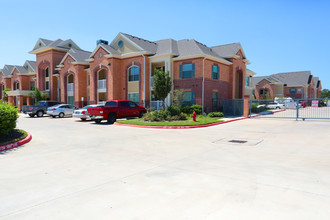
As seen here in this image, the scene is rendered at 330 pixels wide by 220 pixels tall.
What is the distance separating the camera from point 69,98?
34.6 meters

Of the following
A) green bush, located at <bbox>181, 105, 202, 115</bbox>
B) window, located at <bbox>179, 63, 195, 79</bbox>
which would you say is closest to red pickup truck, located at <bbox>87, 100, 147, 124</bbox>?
green bush, located at <bbox>181, 105, 202, 115</bbox>

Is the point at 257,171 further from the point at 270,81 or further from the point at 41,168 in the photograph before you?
the point at 270,81

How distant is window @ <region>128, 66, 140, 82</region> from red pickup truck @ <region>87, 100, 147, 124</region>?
A: 7.07 m

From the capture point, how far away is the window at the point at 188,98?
2366 cm

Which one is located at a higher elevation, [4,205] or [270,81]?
[270,81]

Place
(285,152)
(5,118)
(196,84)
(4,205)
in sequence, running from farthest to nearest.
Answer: (196,84) → (5,118) → (285,152) → (4,205)

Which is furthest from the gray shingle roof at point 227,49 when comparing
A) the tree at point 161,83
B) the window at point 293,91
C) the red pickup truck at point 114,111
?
the window at point 293,91

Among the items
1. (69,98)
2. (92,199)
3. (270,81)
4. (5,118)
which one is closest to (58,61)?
(69,98)

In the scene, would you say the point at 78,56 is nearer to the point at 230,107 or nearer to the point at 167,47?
the point at 167,47

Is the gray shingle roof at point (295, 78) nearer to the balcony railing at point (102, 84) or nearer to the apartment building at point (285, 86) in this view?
the apartment building at point (285, 86)

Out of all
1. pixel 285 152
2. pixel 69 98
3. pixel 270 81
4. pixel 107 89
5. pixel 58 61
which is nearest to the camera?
pixel 285 152

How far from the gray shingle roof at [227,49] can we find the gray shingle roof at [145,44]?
7442mm

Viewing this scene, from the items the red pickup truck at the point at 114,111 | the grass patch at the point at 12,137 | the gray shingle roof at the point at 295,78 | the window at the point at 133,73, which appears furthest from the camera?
the gray shingle roof at the point at 295,78

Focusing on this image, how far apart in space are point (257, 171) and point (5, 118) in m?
9.63
